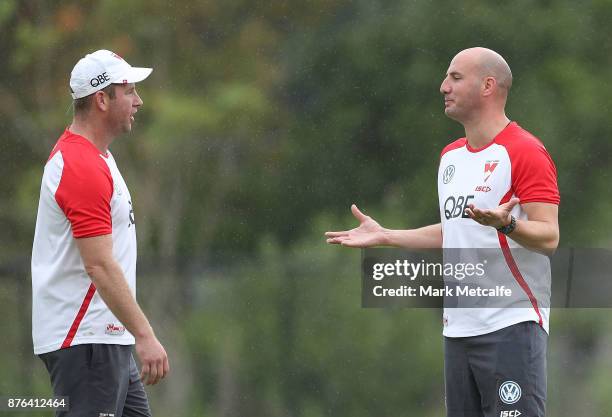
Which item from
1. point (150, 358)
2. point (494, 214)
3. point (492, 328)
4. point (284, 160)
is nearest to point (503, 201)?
point (494, 214)

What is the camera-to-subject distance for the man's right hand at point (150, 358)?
10.5ft

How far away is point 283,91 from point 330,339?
1.74 meters

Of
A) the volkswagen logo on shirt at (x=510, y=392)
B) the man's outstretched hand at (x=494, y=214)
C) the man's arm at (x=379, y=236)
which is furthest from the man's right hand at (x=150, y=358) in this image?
the volkswagen logo on shirt at (x=510, y=392)

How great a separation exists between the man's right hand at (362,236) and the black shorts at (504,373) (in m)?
0.54

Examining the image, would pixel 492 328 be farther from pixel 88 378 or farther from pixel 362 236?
pixel 88 378

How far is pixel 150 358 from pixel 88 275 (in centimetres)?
35

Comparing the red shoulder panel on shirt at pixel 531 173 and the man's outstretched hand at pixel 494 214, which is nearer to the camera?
the man's outstretched hand at pixel 494 214

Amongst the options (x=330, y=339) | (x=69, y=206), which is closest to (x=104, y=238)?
(x=69, y=206)

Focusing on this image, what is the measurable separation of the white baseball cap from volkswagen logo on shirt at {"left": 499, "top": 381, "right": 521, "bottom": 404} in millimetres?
1754

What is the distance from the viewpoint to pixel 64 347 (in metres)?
3.30

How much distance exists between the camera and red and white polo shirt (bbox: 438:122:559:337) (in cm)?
355

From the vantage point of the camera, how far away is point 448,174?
3.88m

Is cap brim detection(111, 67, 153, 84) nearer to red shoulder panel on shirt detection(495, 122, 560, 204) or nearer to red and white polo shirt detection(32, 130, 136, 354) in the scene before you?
red and white polo shirt detection(32, 130, 136, 354)

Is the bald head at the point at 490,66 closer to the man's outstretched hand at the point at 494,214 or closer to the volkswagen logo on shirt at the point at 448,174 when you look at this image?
the volkswagen logo on shirt at the point at 448,174
